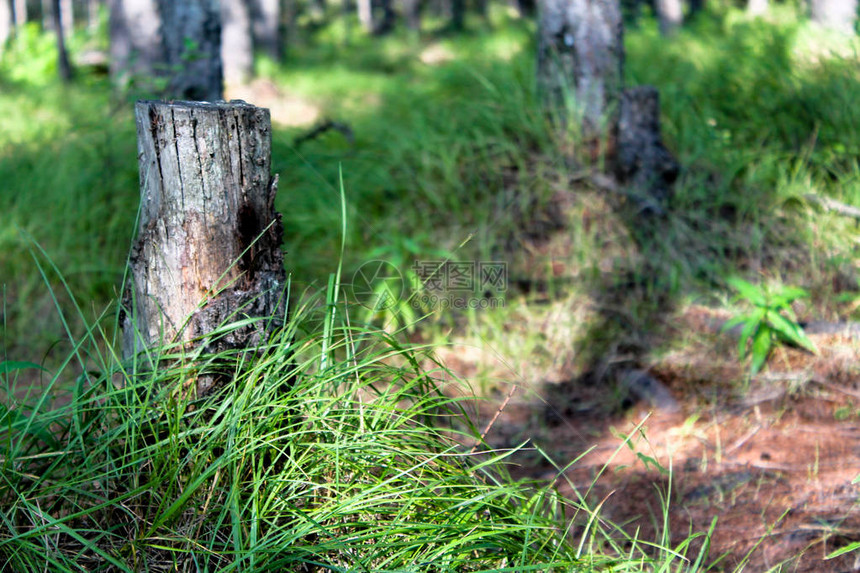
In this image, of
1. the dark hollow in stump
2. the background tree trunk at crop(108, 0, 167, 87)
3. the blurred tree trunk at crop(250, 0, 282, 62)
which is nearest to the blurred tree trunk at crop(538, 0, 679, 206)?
the dark hollow in stump

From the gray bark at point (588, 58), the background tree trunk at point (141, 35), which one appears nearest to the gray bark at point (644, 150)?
the gray bark at point (588, 58)

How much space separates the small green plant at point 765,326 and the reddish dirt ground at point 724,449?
7 cm

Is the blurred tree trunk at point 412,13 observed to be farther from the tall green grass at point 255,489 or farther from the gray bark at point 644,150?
the tall green grass at point 255,489

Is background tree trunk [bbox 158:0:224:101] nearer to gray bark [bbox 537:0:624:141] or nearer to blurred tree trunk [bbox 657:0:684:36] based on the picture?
gray bark [bbox 537:0:624:141]

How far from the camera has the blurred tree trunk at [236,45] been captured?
968 cm

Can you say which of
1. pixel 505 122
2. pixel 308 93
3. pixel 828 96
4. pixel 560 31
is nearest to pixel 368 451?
pixel 505 122

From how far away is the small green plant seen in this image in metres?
2.79

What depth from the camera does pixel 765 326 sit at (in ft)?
9.27

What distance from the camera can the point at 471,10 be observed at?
2980 centimetres

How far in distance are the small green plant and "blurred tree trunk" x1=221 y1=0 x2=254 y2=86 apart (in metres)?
8.17

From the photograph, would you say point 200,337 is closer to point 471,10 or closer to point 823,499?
point 823,499

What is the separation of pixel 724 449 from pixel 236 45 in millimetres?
9377
